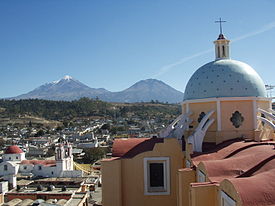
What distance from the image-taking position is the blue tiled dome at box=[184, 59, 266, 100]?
15.1 metres

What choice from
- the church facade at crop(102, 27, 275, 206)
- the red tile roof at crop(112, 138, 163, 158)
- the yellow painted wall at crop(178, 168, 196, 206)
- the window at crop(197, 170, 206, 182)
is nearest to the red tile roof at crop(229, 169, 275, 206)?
the window at crop(197, 170, 206, 182)

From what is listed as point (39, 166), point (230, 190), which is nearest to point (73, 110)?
point (39, 166)

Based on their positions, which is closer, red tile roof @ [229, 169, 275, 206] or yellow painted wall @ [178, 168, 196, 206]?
red tile roof @ [229, 169, 275, 206]

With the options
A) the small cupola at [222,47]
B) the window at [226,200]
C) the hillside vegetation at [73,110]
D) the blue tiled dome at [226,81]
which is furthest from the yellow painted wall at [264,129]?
the hillside vegetation at [73,110]

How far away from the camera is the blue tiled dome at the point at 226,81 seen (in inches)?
593

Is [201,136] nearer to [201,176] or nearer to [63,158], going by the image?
[201,176]

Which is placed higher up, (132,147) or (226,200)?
(132,147)

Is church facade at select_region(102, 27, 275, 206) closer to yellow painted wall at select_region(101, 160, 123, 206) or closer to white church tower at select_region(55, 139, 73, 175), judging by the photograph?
yellow painted wall at select_region(101, 160, 123, 206)

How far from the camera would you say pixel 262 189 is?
667 centimetres

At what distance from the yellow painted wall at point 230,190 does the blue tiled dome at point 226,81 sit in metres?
8.17

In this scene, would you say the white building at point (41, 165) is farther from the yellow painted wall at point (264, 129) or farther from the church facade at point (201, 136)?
the yellow painted wall at point (264, 129)

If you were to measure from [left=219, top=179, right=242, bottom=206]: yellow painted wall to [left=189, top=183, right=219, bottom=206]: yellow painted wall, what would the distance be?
22.4 inches

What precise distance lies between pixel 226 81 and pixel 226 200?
882 centimetres

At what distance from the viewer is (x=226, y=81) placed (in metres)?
15.2
